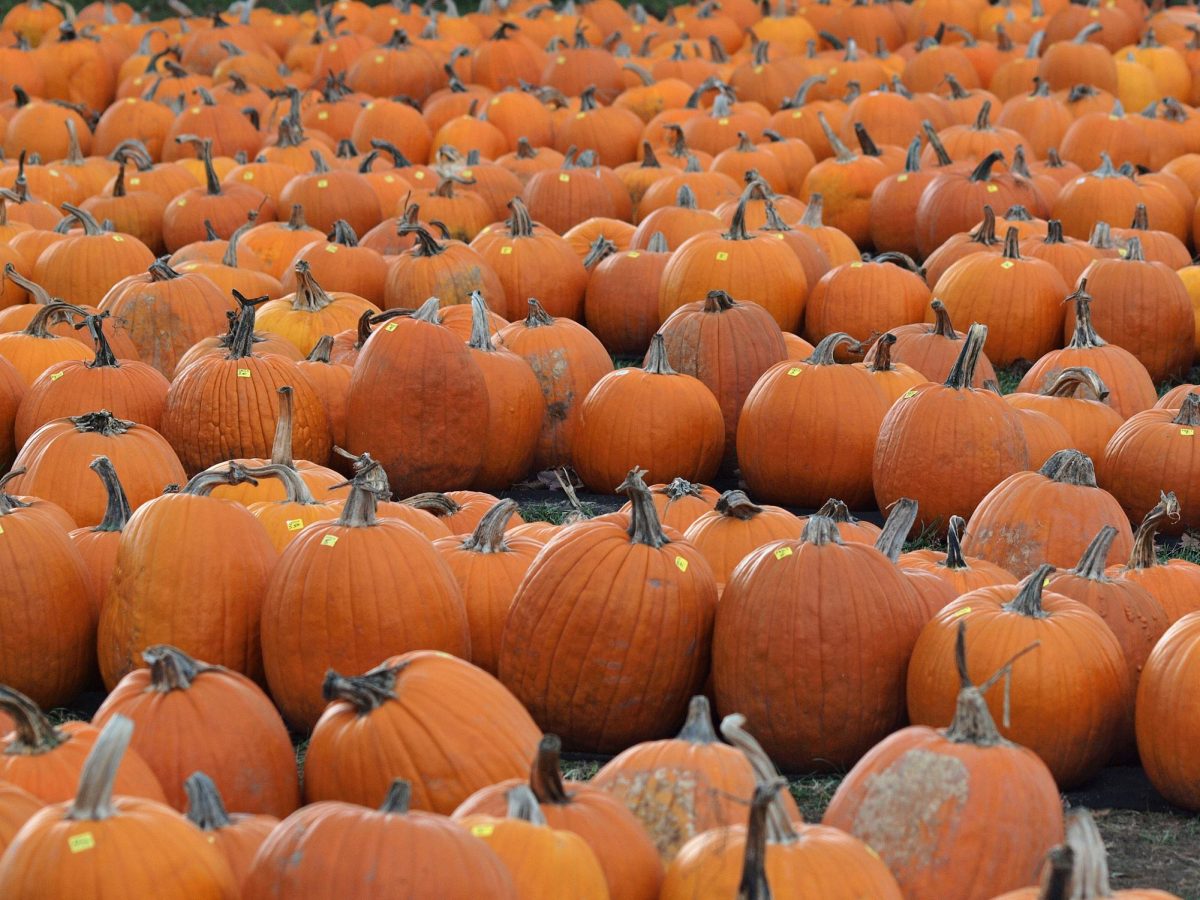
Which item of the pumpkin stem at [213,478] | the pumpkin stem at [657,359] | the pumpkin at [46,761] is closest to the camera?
the pumpkin at [46,761]

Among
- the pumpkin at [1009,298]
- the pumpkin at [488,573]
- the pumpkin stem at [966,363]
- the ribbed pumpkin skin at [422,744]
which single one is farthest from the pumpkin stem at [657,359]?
the ribbed pumpkin skin at [422,744]

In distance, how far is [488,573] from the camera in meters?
4.40

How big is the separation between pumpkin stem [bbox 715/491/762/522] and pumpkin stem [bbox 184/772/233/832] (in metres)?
1.98

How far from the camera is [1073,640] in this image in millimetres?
3838

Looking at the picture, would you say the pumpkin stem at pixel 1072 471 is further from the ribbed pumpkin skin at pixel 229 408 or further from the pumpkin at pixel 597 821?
the ribbed pumpkin skin at pixel 229 408

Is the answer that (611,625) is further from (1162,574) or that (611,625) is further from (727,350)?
(727,350)

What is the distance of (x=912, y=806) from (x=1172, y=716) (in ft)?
3.41

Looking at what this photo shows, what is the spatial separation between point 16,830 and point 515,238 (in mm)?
5659

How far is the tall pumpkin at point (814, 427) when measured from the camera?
6.01 m

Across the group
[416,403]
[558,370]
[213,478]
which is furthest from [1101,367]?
[213,478]

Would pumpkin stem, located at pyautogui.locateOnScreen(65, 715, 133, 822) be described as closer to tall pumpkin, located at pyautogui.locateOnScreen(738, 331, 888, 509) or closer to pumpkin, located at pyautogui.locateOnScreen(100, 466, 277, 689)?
pumpkin, located at pyautogui.locateOnScreen(100, 466, 277, 689)

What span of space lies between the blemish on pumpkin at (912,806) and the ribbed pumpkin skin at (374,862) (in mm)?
871

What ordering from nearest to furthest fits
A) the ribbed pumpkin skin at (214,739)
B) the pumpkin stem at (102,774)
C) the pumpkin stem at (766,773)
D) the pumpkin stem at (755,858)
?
the pumpkin stem at (755,858), the pumpkin stem at (102,774), the pumpkin stem at (766,773), the ribbed pumpkin skin at (214,739)

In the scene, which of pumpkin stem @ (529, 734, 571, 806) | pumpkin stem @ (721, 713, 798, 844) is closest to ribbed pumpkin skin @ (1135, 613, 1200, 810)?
pumpkin stem @ (721, 713, 798, 844)
